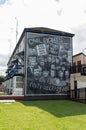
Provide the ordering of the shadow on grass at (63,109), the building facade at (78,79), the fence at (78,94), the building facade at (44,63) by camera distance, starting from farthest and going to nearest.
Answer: the building facade at (44,63)
the building facade at (78,79)
the fence at (78,94)
the shadow on grass at (63,109)

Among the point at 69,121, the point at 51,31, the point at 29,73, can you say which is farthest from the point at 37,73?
the point at 69,121

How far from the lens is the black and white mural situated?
31.0 metres

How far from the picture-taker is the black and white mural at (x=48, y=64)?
102ft

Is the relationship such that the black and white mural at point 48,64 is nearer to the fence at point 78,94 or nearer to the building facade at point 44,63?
the building facade at point 44,63

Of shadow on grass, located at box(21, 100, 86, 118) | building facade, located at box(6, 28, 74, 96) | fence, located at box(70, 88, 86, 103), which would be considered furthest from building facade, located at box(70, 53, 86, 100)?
shadow on grass, located at box(21, 100, 86, 118)

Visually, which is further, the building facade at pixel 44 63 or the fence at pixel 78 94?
the building facade at pixel 44 63

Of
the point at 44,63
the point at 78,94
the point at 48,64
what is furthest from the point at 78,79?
the point at 44,63

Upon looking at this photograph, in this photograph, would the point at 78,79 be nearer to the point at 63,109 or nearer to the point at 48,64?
the point at 48,64

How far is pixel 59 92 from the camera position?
32.0 m

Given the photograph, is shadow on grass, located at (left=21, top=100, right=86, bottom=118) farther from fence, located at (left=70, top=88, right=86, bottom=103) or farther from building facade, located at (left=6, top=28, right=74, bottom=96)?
building facade, located at (left=6, top=28, right=74, bottom=96)

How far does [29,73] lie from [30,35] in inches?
200

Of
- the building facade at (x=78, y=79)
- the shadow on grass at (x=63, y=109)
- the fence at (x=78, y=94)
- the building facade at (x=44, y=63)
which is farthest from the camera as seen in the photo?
the building facade at (x=44, y=63)

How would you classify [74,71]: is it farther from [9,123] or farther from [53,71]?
[9,123]

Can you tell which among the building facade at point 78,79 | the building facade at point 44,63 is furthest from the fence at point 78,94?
the building facade at point 44,63
